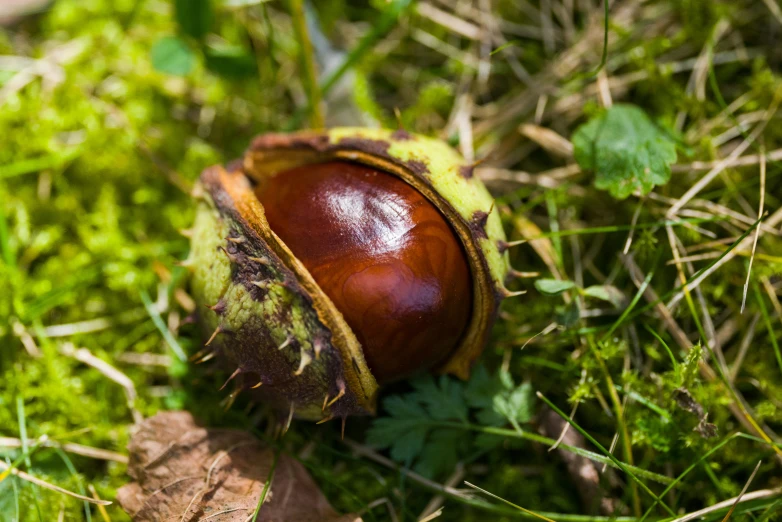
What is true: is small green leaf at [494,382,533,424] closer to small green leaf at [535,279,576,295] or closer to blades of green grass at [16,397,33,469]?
small green leaf at [535,279,576,295]

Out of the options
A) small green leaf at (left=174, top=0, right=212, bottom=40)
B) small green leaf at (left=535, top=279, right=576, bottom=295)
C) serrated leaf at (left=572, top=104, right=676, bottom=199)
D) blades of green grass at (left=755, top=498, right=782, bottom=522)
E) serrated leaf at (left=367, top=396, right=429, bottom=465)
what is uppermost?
small green leaf at (left=174, top=0, right=212, bottom=40)

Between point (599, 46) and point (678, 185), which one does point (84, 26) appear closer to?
point (599, 46)

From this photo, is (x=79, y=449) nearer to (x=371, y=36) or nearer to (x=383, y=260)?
(x=383, y=260)

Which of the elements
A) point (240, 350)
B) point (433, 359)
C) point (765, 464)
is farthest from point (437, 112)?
point (765, 464)

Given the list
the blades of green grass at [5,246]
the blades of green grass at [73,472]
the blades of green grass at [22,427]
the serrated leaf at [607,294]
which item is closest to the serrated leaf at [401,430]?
the serrated leaf at [607,294]

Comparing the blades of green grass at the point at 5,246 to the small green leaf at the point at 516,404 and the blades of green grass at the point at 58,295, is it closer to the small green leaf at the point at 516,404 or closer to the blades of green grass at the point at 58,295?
the blades of green grass at the point at 58,295

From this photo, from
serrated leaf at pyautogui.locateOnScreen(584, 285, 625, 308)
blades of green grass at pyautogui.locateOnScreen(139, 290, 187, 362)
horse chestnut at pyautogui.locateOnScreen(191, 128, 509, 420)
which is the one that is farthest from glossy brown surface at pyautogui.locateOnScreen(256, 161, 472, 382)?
blades of green grass at pyautogui.locateOnScreen(139, 290, 187, 362)
